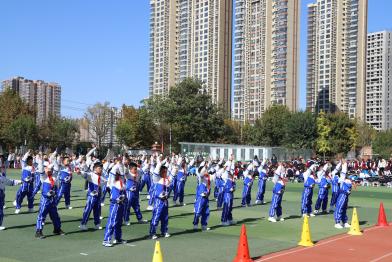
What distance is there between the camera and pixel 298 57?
305 ft

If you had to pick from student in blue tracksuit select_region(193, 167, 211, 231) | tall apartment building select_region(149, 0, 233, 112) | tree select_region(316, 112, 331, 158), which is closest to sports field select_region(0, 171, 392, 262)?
student in blue tracksuit select_region(193, 167, 211, 231)

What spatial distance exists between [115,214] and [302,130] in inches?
2121

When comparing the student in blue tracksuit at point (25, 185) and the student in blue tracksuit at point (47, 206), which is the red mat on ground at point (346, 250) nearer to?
the student in blue tracksuit at point (47, 206)

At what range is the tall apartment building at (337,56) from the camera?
9956 centimetres

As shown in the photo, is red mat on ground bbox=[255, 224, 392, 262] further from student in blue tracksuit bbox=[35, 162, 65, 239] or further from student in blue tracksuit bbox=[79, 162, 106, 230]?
student in blue tracksuit bbox=[35, 162, 65, 239]

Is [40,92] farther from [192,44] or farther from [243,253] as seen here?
[243,253]

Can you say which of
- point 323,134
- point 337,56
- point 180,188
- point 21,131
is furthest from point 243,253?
point 337,56

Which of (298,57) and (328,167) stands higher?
(298,57)

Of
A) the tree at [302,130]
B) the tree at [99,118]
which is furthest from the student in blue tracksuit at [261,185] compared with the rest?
the tree at [99,118]

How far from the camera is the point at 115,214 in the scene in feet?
41.4

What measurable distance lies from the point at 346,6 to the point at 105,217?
91.7 metres

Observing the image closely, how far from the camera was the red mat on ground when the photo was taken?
38.7 ft

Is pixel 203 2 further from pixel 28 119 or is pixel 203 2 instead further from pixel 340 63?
pixel 28 119

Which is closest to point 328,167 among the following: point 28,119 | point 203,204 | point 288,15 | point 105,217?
point 203,204
